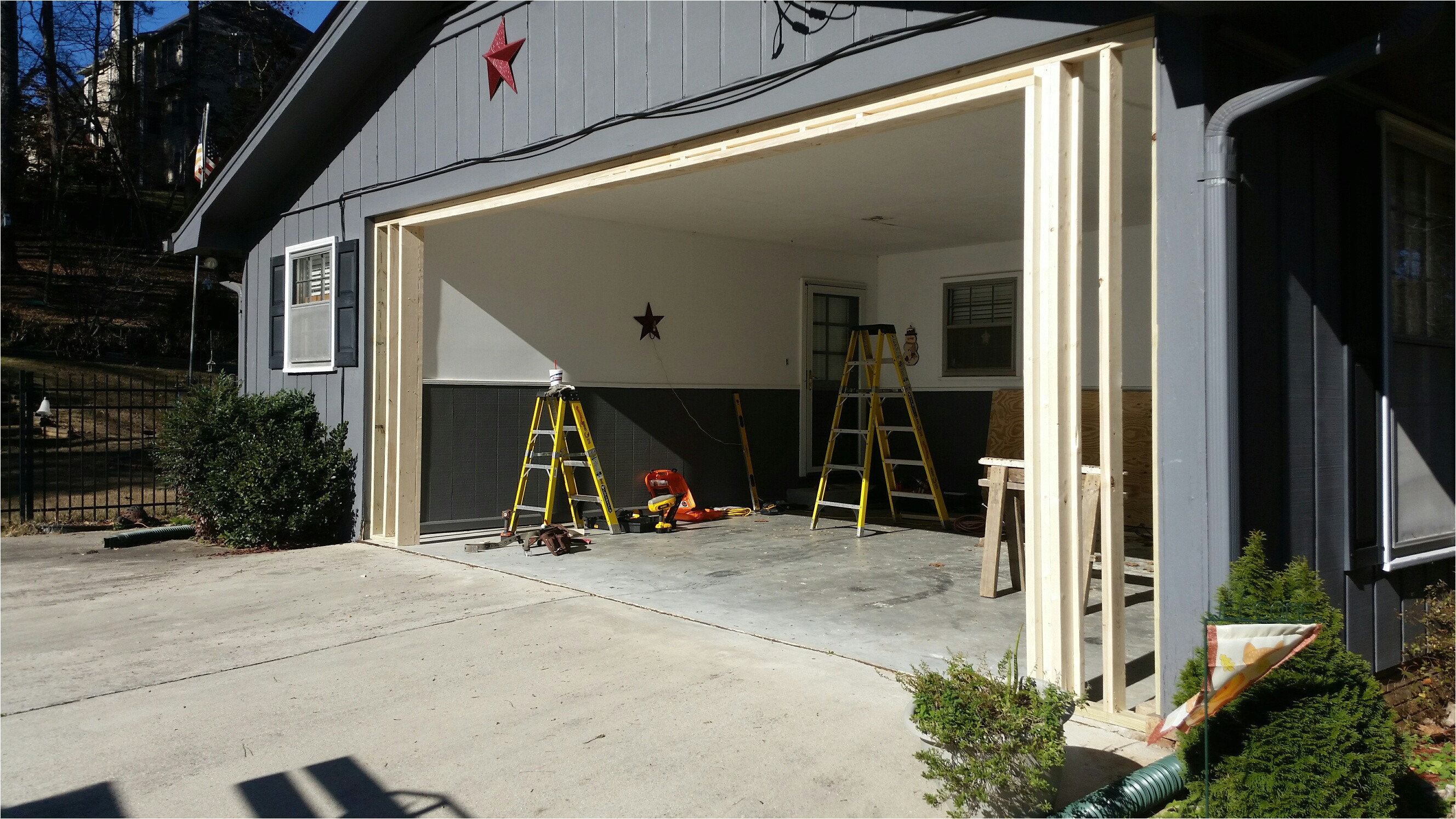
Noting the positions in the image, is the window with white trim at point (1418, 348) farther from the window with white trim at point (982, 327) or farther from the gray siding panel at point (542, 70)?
the window with white trim at point (982, 327)

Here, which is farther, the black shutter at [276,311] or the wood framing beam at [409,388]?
the black shutter at [276,311]

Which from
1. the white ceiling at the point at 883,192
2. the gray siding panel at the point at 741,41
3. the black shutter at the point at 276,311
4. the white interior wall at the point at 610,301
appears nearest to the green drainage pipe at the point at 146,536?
the black shutter at the point at 276,311

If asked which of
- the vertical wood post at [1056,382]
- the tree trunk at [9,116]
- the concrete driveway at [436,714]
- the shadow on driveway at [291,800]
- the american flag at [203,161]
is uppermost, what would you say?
the tree trunk at [9,116]

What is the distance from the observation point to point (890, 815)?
3.13 m

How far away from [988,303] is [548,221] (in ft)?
15.2

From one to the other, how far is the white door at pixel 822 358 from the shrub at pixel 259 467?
5.01 m

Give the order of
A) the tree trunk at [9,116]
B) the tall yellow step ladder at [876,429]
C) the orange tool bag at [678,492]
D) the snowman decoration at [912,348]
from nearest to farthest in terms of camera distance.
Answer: the tall yellow step ladder at [876,429], the orange tool bag at [678,492], the snowman decoration at [912,348], the tree trunk at [9,116]

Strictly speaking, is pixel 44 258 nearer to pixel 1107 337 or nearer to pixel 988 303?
pixel 988 303

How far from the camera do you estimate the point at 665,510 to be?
368 inches

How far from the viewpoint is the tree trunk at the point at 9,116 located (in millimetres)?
21703

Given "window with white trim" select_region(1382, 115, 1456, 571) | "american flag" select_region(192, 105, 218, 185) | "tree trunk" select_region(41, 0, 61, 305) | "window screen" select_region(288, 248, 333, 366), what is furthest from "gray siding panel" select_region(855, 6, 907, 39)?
"tree trunk" select_region(41, 0, 61, 305)

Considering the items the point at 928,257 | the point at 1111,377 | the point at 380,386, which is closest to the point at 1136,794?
the point at 1111,377

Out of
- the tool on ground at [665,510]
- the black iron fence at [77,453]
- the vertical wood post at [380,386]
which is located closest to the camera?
the vertical wood post at [380,386]

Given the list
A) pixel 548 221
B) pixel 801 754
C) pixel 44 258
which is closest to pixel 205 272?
pixel 44 258
